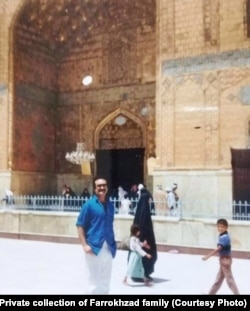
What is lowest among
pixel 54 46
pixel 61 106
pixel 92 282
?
pixel 92 282

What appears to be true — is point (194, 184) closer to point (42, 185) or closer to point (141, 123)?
point (141, 123)

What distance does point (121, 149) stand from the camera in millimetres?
16422

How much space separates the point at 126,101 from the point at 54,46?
3321 mm

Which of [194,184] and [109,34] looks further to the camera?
[109,34]

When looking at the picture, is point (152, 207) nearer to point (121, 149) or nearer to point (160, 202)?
point (160, 202)

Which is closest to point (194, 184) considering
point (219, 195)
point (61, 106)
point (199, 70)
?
point (219, 195)

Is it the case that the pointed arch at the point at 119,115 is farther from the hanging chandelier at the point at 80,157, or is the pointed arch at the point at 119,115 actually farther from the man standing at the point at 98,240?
the man standing at the point at 98,240

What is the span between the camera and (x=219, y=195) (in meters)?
11.6

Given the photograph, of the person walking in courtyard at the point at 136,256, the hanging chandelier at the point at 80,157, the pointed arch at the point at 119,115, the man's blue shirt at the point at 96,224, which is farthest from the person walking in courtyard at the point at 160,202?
the man's blue shirt at the point at 96,224

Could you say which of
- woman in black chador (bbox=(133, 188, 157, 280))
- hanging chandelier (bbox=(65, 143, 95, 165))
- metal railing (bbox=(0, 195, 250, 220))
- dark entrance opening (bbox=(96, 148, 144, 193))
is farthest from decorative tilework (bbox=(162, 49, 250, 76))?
woman in black chador (bbox=(133, 188, 157, 280))

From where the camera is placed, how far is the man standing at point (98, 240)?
4312mm

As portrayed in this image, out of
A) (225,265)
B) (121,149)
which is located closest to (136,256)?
(225,265)

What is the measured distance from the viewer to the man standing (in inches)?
170

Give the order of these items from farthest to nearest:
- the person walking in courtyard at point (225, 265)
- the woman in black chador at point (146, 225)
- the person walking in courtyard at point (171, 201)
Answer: the person walking in courtyard at point (171, 201), the woman in black chador at point (146, 225), the person walking in courtyard at point (225, 265)
